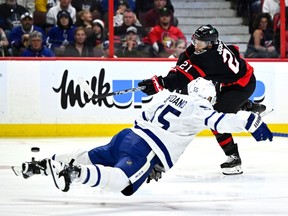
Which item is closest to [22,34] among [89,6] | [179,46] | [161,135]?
[89,6]

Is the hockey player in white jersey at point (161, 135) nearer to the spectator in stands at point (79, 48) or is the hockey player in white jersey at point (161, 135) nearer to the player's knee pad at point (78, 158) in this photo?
the player's knee pad at point (78, 158)

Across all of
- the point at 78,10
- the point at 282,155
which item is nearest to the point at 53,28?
the point at 78,10

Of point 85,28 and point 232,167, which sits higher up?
point 85,28

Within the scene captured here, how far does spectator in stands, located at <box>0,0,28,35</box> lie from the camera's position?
8.74m

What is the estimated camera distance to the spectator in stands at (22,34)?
882 cm

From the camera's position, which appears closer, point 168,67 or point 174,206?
point 174,206

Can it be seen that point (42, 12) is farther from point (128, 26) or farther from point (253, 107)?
point (253, 107)

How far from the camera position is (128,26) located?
29.6ft

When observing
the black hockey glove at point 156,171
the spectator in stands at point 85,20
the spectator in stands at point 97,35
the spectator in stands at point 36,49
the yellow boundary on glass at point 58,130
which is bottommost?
the yellow boundary on glass at point 58,130

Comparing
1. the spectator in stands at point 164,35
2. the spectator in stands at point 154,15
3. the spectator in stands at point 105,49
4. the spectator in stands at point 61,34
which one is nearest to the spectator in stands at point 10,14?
the spectator in stands at point 61,34

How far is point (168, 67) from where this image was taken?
9.14 metres

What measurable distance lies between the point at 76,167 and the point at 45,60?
4.80 meters

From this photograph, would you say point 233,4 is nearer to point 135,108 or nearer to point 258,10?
point 258,10

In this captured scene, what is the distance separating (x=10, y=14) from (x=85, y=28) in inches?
30.9
